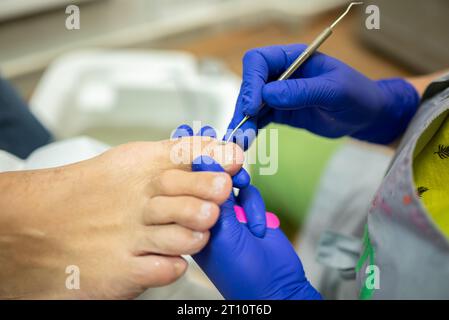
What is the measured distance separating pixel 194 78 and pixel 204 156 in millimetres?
606

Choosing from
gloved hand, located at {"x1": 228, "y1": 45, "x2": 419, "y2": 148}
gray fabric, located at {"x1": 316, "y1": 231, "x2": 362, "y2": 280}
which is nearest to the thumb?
gloved hand, located at {"x1": 228, "y1": 45, "x2": 419, "y2": 148}

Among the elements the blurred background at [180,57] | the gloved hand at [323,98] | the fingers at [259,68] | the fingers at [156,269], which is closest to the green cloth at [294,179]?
the blurred background at [180,57]

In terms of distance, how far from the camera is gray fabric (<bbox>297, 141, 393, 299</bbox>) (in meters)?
0.72

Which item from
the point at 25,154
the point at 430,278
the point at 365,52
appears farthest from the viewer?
the point at 365,52

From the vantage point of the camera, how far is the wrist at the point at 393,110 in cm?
65

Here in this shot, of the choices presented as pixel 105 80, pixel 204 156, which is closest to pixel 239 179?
pixel 204 156

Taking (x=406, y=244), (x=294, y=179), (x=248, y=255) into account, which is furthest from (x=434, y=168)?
(x=294, y=179)

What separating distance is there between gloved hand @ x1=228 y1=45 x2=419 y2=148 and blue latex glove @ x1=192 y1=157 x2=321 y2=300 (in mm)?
129

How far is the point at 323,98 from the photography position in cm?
55

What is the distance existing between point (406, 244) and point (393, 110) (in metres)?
0.34

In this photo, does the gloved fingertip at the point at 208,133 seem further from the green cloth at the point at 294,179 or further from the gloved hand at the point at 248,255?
the green cloth at the point at 294,179

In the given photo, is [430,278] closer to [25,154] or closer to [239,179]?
[239,179]

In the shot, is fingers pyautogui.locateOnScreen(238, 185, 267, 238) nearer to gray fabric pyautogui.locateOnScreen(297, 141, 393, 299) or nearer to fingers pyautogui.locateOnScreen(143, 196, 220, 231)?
fingers pyautogui.locateOnScreen(143, 196, 220, 231)
